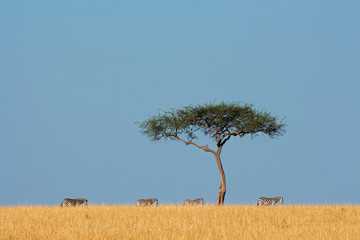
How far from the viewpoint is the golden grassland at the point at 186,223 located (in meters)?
17.5

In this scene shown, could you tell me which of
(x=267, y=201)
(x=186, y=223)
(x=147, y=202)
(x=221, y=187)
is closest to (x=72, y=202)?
(x=147, y=202)

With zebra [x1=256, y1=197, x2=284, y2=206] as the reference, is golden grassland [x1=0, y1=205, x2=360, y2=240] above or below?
below

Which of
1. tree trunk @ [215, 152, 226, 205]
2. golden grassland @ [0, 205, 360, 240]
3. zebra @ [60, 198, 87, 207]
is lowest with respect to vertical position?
golden grassland @ [0, 205, 360, 240]

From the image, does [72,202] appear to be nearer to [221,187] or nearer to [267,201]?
[221,187]

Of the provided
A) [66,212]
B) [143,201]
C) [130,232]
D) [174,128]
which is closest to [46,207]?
[66,212]

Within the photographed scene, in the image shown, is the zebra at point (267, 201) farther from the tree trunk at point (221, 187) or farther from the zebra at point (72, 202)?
the zebra at point (72, 202)

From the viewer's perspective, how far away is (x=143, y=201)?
35.1 meters

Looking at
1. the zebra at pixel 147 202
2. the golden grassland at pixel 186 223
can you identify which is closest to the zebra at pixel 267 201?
the golden grassland at pixel 186 223

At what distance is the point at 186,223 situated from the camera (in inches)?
837

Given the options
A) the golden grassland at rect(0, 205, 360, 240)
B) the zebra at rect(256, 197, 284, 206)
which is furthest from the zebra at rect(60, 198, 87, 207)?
the zebra at rect(256, 197, 284, 206)

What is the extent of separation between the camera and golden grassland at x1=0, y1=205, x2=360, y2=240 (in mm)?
17484

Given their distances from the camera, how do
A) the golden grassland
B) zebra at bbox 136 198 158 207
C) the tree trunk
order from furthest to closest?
the tree trunk
zebra at bbox 136 198 158 207
the golden grassland

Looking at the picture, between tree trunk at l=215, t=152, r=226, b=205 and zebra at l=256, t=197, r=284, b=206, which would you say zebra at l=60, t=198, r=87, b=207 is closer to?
tree trunk at l=215, t=152, r=226, b=205

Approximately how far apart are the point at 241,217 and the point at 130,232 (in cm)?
740
